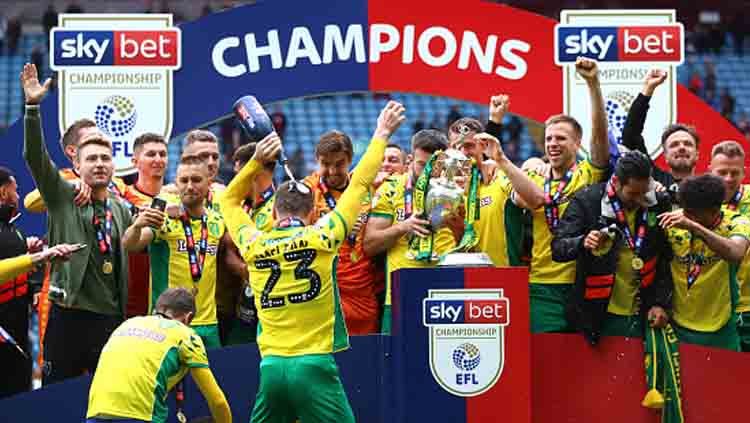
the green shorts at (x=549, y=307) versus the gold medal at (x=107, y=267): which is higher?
the gold medal at (x=107, y=267)

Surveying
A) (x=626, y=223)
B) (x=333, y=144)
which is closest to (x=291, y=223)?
(x=333, y=144)

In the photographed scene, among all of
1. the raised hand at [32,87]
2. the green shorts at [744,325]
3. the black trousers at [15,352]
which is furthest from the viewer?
the black trousers at [15,352]

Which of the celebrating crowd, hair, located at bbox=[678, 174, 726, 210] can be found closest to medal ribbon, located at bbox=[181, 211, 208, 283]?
the celebrating crowd

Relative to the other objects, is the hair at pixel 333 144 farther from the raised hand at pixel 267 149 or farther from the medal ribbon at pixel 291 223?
the medal ribbon at pixel 291 223

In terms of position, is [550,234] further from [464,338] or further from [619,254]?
[464,338]

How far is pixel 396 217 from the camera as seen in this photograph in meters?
8.13

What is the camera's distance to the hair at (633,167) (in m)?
7.27

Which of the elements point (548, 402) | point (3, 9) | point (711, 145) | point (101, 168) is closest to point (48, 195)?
point (101, 168)

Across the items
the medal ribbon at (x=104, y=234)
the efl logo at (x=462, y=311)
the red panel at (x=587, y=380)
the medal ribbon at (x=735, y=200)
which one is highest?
the medal ribbon at (x=735, y=200)

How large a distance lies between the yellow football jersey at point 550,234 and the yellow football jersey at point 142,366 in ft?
7.15

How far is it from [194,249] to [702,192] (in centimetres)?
282

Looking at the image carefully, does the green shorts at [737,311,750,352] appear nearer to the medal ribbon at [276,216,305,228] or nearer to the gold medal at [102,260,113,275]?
the medal ribbon at [276,216,305,228]

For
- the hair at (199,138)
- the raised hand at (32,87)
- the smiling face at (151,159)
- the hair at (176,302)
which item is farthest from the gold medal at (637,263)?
the raised hand at (32,87)

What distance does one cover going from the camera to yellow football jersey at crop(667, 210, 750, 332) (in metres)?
7.67
